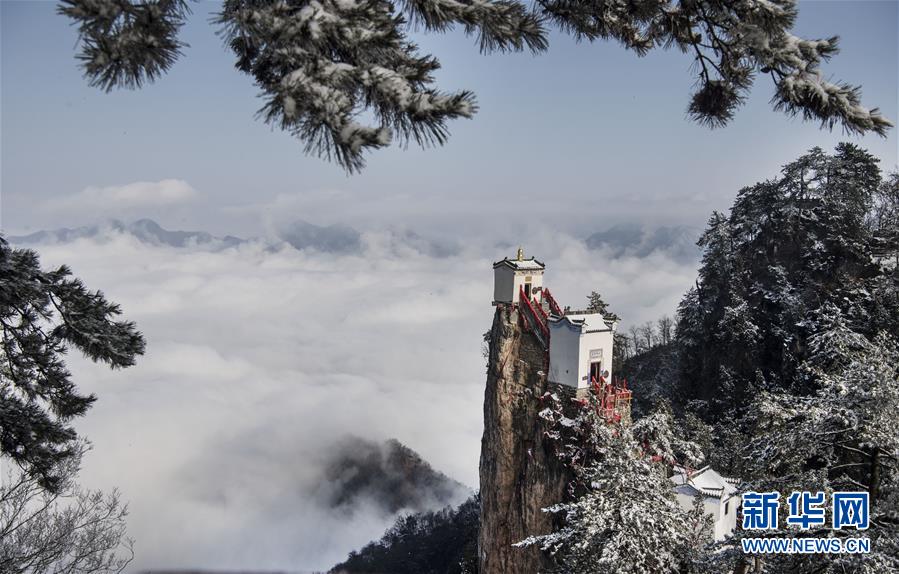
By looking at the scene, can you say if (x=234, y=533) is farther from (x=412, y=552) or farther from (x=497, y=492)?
(x=497, y=492)

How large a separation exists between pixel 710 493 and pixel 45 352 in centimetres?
2071

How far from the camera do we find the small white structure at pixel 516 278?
2242cm

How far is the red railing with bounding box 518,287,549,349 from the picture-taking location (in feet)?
70.3

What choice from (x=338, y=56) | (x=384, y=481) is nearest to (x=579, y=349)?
(x=338, y=56)

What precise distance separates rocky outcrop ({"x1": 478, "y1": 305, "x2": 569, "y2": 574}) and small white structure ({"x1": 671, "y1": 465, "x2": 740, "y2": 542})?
4.81 meters

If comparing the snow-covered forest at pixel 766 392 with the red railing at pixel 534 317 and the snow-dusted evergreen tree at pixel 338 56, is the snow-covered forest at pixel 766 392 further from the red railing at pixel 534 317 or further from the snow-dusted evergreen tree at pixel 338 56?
the snow-dusted evergreen tree at pixel 338 56

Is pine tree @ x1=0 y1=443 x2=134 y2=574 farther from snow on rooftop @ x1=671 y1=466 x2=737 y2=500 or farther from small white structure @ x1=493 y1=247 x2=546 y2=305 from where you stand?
snow on rooftop @ x1=671 y1=466 x2=737 y2=500

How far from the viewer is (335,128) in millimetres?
2979

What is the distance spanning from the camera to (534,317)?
22125 millimetres

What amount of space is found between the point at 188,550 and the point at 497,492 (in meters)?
120

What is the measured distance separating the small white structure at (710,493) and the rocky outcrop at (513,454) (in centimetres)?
481

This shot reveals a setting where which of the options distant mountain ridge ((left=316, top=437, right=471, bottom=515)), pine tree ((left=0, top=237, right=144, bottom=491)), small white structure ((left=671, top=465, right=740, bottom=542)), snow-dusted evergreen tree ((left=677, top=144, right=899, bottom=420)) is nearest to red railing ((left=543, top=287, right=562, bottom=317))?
small white structure ((left=671, top=465, right=740, bottom=542))

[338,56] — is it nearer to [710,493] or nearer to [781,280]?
[710,493]

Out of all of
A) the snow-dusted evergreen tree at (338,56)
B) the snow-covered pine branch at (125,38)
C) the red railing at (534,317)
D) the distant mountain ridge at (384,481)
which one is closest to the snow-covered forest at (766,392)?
the red railing at (534,317)
